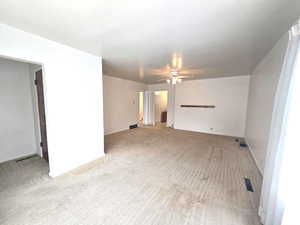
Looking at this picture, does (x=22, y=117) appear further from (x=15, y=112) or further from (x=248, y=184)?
(x=248, y=184)

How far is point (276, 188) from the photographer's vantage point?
1.17 m

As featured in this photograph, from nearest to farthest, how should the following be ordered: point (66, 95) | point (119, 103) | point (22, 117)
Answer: point (66, 95), point (22, 117), point (119, 103)

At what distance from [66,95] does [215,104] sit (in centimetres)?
493

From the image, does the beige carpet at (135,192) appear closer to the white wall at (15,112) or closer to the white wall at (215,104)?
the white wall at (15,112)

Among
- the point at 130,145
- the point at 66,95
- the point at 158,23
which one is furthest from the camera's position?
the point at 130,145

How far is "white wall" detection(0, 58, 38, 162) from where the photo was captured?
98.5 inches

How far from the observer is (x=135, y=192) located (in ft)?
5.81

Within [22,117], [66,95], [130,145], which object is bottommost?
[130,145]

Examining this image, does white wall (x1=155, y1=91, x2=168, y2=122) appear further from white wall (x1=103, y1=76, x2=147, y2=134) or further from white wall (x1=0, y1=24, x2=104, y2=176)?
white wall (x1=0, y1=24, x2=104, y2=176)

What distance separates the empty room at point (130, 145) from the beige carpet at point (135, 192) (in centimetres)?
1

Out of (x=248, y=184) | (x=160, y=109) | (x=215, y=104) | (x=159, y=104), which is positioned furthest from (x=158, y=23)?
(x=160, y=109)

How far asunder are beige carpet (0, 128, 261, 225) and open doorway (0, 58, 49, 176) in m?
0.18

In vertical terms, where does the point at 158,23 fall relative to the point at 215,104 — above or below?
above

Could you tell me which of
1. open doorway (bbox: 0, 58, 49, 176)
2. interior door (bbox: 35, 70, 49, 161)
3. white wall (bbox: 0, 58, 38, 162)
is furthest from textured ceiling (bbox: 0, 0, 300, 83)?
white wall (bbox: 0, 58, 38, 162)
